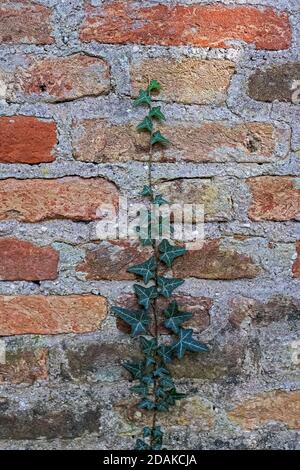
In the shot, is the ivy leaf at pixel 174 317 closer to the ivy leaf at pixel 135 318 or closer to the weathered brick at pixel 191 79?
the ivy leaf at pixel 135 318

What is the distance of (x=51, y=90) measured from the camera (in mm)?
940

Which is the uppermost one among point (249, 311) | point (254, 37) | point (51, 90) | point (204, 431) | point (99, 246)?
point (254, 37)

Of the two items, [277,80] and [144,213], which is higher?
[277,80]

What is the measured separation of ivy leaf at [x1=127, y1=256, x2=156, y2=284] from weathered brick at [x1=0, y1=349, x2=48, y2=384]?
227mm

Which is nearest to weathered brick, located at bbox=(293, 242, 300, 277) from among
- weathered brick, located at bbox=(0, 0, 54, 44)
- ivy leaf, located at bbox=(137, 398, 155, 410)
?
ivy leaf, located at bbox=(137, 398, 155, 410)

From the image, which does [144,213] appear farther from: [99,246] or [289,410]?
[289,410]

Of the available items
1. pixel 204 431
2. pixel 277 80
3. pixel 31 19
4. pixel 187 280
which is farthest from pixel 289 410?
pixel 31 19

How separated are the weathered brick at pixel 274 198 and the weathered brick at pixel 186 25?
0.80 feet

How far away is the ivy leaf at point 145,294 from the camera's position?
96cm

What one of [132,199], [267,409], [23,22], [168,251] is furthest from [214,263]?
[23,22]

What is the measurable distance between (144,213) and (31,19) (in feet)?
1.32

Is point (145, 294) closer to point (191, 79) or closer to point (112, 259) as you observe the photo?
point (112, 259)

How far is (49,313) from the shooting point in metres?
0.97

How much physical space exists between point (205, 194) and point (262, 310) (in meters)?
0.25
